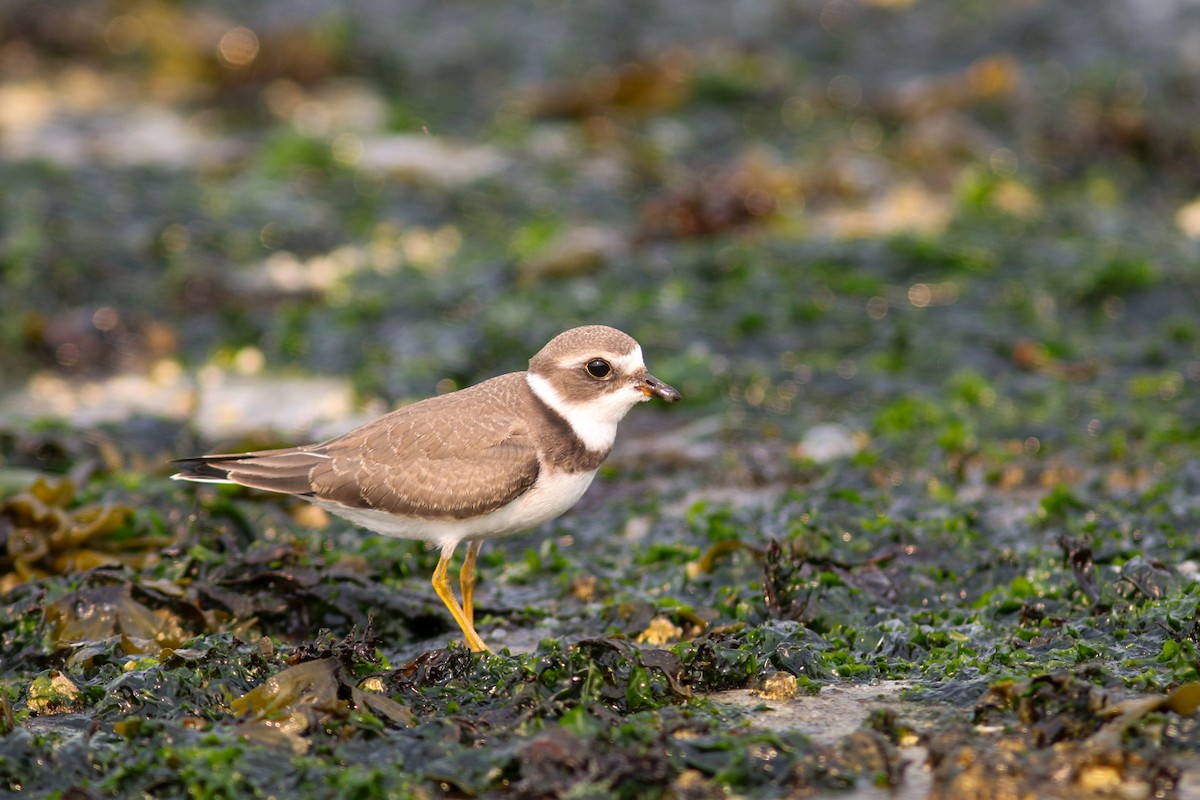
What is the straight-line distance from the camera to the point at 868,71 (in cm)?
1357

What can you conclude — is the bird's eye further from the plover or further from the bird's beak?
the bird's beak

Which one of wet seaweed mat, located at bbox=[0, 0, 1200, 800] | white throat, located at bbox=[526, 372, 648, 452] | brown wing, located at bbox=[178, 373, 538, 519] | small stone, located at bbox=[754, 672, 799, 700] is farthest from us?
white throat, located at bbox=[526, 372, 648, 452]

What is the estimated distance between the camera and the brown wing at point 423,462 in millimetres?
5621

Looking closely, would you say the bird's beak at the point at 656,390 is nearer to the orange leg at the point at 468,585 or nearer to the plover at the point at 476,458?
the plover at the point at 476,458

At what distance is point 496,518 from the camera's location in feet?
18.7

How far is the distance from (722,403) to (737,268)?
5.49 feet

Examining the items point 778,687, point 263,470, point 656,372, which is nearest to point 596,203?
point 656,372

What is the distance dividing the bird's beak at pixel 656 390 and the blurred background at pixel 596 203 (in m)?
2.45

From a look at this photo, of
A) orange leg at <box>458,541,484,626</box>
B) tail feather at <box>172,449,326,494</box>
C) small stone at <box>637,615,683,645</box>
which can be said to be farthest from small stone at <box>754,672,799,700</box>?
tail feather at <box>172,449,326,494</box>

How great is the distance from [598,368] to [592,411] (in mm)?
179

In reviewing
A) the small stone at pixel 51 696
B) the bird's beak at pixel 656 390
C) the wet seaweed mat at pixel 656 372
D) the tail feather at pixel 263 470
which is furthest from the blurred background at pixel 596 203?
the small stone at pixel 51 696

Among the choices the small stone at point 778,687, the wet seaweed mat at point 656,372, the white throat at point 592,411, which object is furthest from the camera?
the white throat at point 592,411

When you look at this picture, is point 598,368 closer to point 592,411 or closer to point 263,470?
point 592,411

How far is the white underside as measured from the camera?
5.65m
